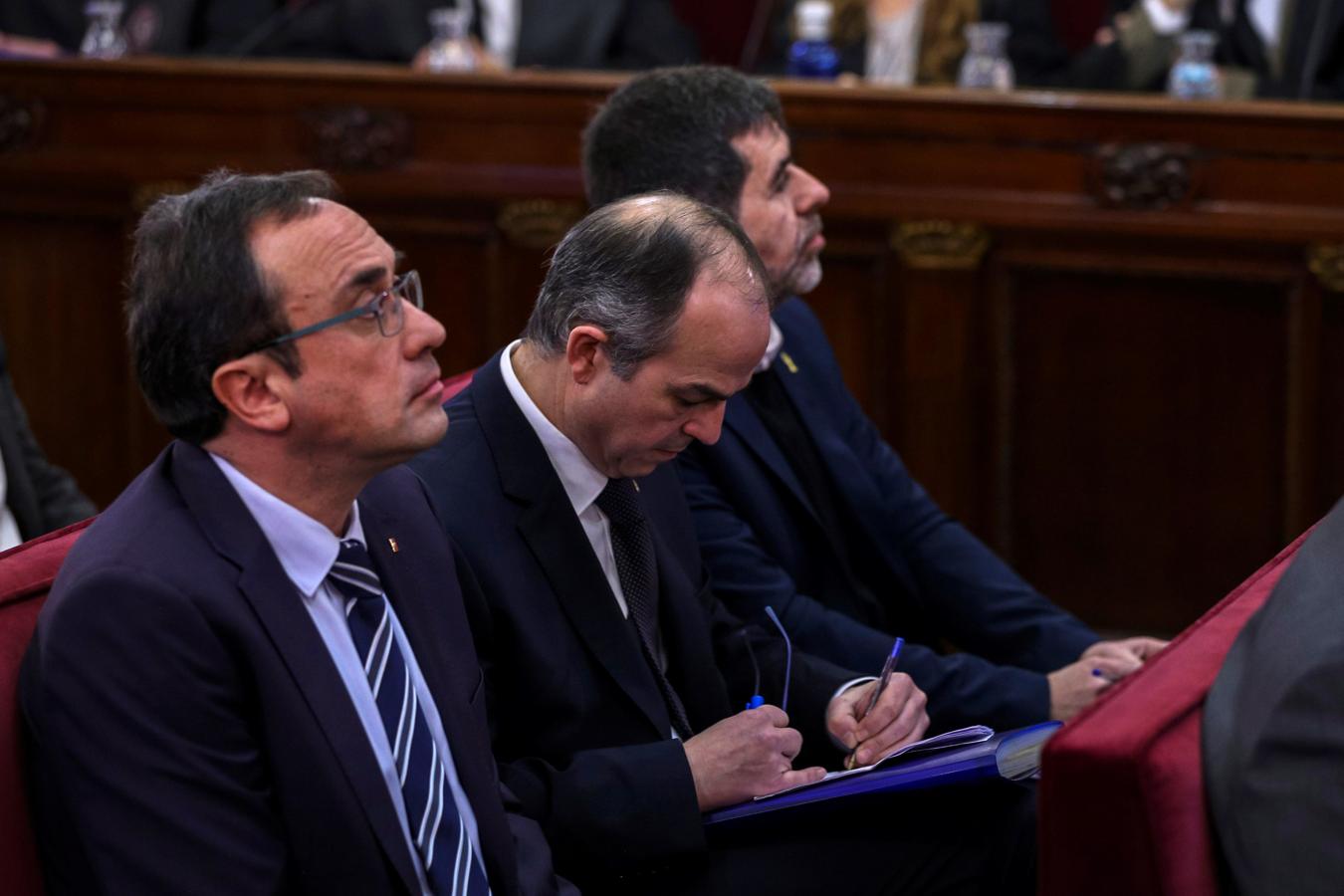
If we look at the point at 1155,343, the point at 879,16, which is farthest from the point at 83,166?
the point at 1155,343

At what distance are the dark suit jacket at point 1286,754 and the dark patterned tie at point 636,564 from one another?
0.68 meters

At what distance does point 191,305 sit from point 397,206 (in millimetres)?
2646

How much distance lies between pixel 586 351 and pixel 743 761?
0.46m

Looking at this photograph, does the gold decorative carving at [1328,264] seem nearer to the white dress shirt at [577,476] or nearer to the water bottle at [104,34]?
the white dress shirt at [577,476]

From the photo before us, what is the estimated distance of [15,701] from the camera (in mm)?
1397

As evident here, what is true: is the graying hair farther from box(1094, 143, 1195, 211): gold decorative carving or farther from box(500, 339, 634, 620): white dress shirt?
box(1094, 143, 1195, 211): gold decorative carving

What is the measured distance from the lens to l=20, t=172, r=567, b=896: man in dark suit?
132 centimetres

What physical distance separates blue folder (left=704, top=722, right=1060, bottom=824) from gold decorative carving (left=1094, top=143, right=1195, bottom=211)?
77.2 inches

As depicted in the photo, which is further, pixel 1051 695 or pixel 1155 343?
pixel 1155 343

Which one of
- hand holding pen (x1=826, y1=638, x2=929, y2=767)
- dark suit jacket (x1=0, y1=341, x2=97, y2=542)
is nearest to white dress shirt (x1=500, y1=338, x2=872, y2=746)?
hand holding pen (x1=826, y1=638, x2=929, y2=767)

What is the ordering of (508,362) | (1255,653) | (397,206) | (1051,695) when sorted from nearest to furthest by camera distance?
(1255,653) < (508,362) < (1051,695) < (397,206)

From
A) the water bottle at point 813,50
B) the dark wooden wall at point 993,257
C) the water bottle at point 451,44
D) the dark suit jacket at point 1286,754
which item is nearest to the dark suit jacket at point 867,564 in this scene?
the dark suit jacket at point 1286,754

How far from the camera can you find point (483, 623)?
175 cm

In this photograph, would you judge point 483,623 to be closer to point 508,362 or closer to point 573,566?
point 573,566
